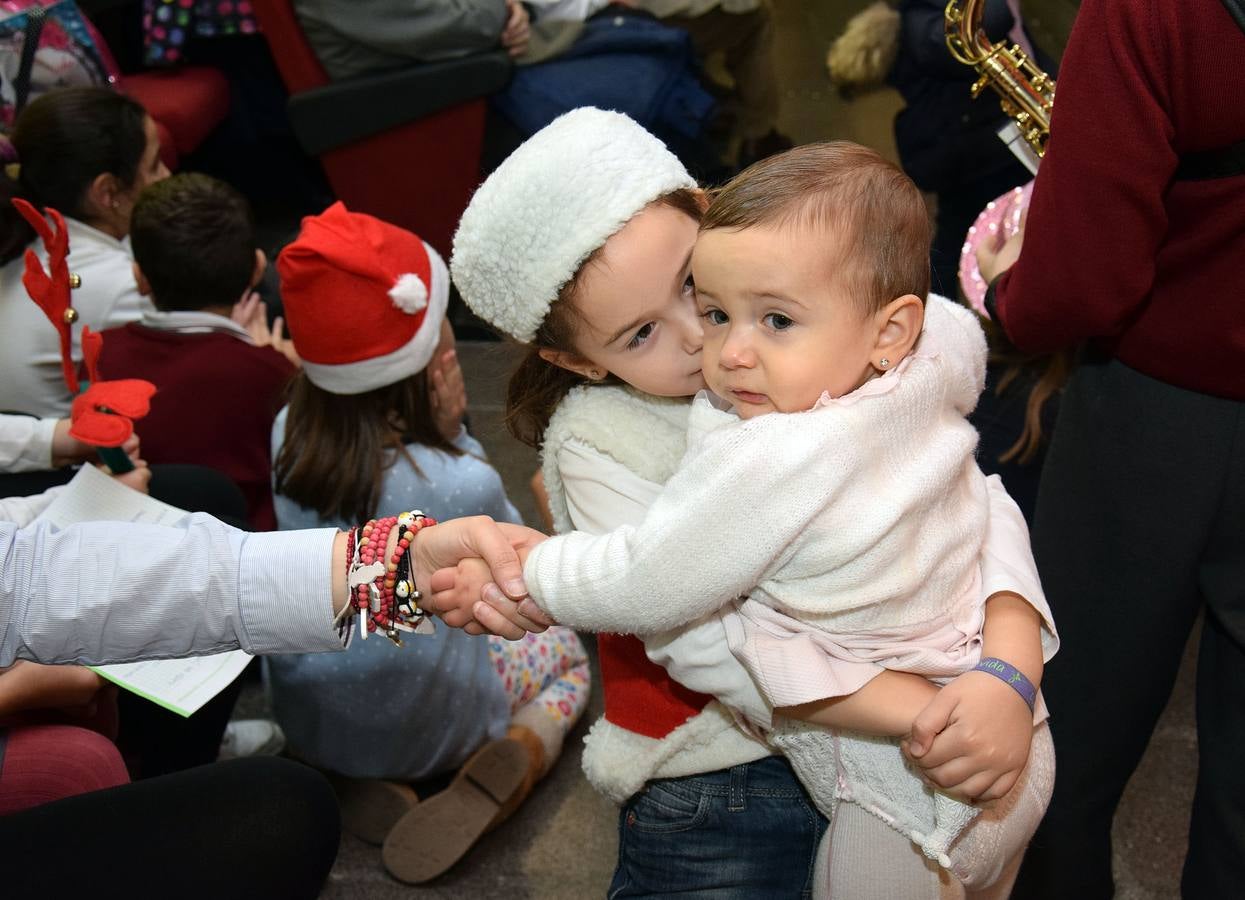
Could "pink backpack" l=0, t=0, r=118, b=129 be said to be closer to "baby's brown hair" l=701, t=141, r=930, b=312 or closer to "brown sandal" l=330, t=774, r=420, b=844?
"brown sandal" l=330, t=774, r=420, b=844

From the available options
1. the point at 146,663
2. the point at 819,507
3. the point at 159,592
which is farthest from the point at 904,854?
the point at 146,663

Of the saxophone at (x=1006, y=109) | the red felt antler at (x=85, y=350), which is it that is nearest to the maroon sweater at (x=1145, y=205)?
the saxophone at (x=1006, y=109)

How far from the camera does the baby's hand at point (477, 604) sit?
1245 mm

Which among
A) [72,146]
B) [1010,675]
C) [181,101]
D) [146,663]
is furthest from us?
[181,101]

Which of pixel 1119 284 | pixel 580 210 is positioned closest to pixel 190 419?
pixel 580 210

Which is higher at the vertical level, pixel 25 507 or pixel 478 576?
pixel 478 576

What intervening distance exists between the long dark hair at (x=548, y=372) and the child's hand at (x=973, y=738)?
50 centimetres

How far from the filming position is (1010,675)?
1105 mm

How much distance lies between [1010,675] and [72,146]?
2.54 m

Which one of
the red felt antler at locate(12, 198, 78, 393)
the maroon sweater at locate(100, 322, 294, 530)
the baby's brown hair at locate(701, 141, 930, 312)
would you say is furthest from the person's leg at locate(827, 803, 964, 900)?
the maroon sweater at locate(100, 322, 294, 530)

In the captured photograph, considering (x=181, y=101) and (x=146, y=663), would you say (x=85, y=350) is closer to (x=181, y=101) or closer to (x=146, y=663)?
(x=146, y=663)

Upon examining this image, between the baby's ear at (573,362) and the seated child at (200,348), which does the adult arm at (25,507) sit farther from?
the baby's ear at (573,362)

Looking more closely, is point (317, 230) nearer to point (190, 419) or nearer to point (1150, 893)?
point (190, 419)

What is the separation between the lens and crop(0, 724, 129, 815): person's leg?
146 centimetres
